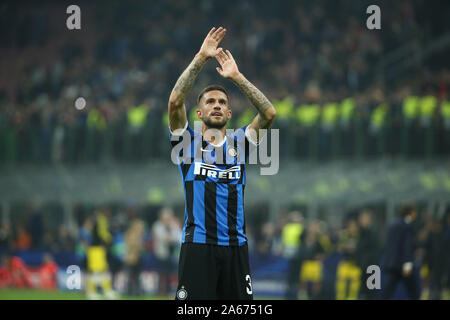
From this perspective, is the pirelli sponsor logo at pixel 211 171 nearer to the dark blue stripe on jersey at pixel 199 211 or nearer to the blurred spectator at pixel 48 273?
the dark blue stripe on jersey at pixel 199 211

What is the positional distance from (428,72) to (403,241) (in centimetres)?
1063

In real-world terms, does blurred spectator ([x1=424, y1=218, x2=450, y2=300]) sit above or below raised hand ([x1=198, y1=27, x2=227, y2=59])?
below

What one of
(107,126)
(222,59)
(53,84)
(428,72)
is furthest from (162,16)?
(222,59)

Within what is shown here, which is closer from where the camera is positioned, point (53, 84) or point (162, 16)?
point (53, 84)

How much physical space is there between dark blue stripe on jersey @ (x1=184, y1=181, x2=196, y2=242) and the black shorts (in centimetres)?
8

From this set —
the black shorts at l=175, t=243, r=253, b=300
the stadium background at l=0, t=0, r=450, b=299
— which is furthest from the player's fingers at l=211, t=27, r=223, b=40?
the stadium background at l=0, t=0, r=450, b=299

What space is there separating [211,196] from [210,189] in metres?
0.06

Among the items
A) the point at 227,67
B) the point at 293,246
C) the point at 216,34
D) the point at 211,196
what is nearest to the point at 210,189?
the point at 211,196

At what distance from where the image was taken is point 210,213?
6.43m

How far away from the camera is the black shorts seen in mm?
6312

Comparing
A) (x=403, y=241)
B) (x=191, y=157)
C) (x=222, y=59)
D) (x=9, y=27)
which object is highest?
(x=9, y=27)

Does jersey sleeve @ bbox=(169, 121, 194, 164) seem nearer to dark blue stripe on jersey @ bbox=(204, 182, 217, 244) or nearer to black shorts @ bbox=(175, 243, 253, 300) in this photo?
dark blue stripe on jersey @ bbox=(204, 182, 217, 244)

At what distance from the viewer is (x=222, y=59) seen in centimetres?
671

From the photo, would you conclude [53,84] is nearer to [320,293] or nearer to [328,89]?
[328,89]
